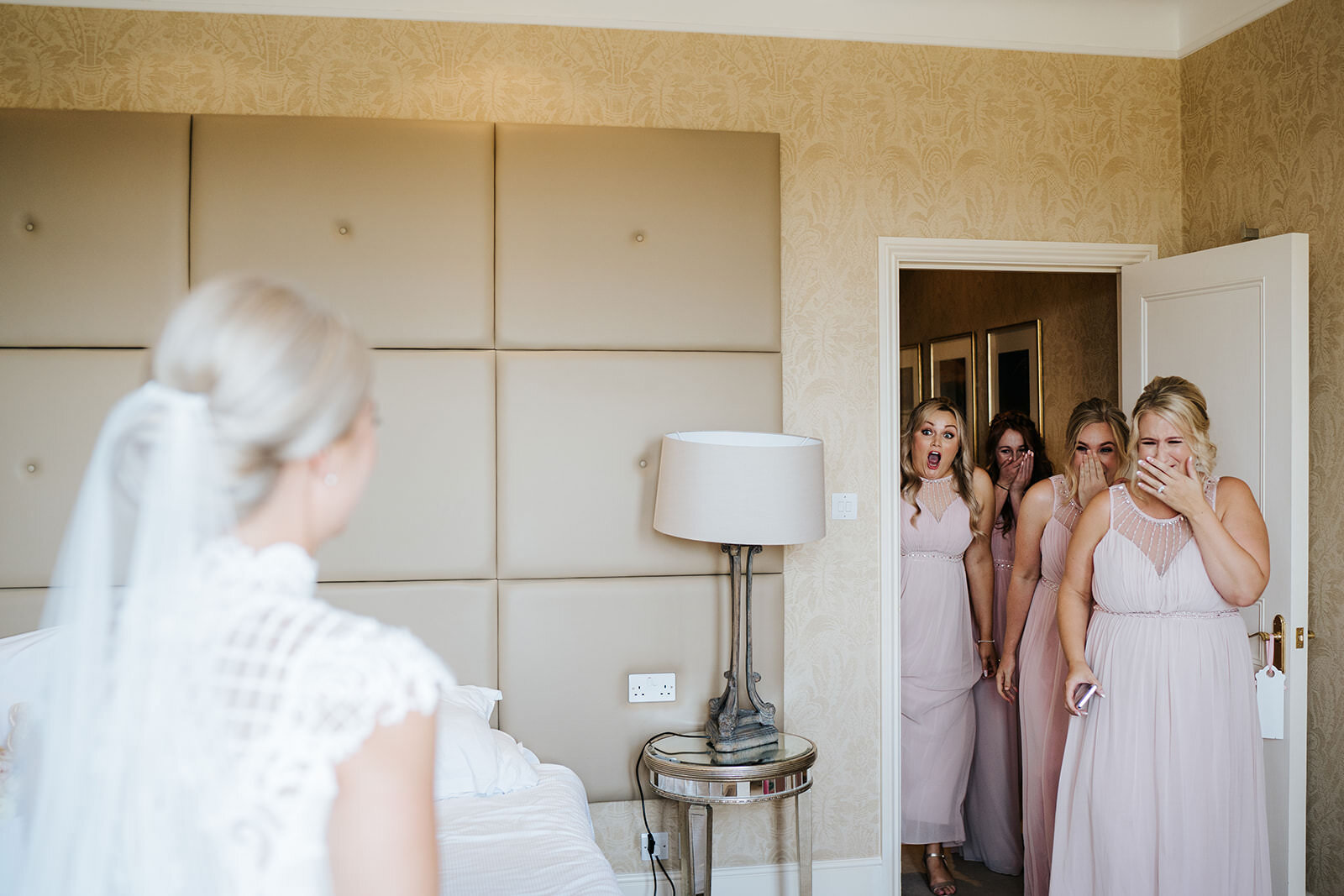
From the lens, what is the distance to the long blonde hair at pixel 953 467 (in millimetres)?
3562

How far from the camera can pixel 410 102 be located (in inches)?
113

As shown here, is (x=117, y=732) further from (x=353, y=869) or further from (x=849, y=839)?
(x=849, y=839)

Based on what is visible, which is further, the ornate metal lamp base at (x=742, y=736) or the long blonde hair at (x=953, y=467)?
the long blonde hair at (x=953, y=467)

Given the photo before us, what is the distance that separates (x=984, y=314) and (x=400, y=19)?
3.43 meters

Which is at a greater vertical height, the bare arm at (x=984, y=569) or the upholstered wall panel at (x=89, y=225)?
the upholstered wall panel at (x=89, y=225)

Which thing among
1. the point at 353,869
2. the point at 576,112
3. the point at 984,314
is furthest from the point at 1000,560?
the point at 353,869

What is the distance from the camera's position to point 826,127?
3.05 metres

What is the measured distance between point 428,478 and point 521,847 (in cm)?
113

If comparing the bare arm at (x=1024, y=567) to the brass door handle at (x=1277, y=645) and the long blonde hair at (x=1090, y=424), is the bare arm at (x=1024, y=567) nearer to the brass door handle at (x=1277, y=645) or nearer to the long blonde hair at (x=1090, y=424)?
the long blonde hair at (x=1090, y=424)

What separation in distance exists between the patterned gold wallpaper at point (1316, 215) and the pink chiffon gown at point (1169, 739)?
431mm

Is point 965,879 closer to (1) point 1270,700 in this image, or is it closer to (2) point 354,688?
(1) point 1270,700

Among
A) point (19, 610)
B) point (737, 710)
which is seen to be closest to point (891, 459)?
point (737, 710)

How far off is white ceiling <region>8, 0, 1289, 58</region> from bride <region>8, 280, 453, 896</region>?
2.32 metres

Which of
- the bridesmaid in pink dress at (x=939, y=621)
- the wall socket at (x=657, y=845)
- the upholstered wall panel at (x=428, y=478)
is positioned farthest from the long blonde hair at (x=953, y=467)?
the upholstered wall panel at (x=428, y=478)
